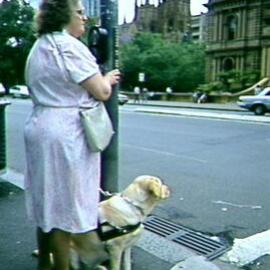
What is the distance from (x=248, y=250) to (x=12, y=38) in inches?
883

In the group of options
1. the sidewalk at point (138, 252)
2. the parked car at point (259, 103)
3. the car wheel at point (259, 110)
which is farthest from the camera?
the car wheel at point (259, 110)

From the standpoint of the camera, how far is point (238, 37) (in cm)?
5009

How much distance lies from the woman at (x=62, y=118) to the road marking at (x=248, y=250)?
5.02ft

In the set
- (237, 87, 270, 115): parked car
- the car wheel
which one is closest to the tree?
(237, 87, 270, 115): parked car

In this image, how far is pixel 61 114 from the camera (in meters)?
2.60

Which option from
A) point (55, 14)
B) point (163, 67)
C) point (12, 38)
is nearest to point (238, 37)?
point (163, 67)

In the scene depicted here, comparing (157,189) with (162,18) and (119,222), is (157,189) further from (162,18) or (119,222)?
(162,18)

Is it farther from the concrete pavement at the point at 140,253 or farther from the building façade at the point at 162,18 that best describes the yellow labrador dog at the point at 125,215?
the building façade at the point at 162,18

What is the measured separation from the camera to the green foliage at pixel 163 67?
5412 centimetres

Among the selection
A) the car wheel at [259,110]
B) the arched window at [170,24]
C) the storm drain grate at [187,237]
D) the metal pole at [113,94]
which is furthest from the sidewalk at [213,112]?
the arched window at [170,24]

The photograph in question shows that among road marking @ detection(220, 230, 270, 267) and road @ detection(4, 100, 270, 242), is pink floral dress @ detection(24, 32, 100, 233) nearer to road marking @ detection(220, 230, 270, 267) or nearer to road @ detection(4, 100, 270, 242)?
road marking @ detection(220, 230, 270, 267)

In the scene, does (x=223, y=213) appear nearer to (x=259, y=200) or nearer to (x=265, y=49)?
(x=259, y=200)

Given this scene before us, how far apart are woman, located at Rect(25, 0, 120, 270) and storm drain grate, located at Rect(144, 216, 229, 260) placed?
154 centimetres

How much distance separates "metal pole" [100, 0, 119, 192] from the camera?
331 cm
